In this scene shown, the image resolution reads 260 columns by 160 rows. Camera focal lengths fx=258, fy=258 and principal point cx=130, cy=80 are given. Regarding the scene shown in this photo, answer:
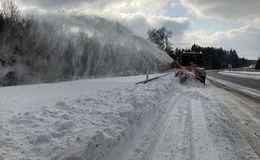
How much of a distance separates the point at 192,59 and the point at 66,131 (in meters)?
18.9

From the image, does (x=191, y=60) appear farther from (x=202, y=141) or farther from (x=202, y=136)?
(x=202, y=141)

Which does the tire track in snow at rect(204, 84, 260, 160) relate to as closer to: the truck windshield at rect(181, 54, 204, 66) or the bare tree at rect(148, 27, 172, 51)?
the truck windshield at rect(181, 54, 204, 66)

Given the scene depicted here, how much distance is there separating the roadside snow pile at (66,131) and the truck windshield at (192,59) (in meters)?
15.9

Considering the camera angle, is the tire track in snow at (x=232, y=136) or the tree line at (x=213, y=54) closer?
the tire track in snow at (x=232, y=136)

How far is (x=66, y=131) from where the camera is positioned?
4426 millimetres

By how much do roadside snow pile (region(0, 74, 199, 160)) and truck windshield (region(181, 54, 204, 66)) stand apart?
15.9m

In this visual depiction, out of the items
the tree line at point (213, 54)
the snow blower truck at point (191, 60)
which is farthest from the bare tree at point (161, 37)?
the snow blower truck at point (191, 60)

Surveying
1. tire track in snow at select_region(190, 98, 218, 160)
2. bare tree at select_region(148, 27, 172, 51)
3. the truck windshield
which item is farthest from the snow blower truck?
bare tree at select_region(148, 27, 172, 51)

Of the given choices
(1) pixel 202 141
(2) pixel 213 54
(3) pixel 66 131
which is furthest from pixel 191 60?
(2) pixel 213 54

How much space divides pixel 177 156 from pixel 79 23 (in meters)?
18.4

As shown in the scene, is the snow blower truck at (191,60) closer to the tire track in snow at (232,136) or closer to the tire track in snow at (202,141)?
the tire track in snow at (232,136)

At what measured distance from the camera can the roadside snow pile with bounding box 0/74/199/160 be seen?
3.59 metres

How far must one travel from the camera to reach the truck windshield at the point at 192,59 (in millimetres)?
21828

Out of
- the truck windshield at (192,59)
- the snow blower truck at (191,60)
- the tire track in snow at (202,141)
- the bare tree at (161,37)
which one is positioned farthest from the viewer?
the bare tree at (161,37)
